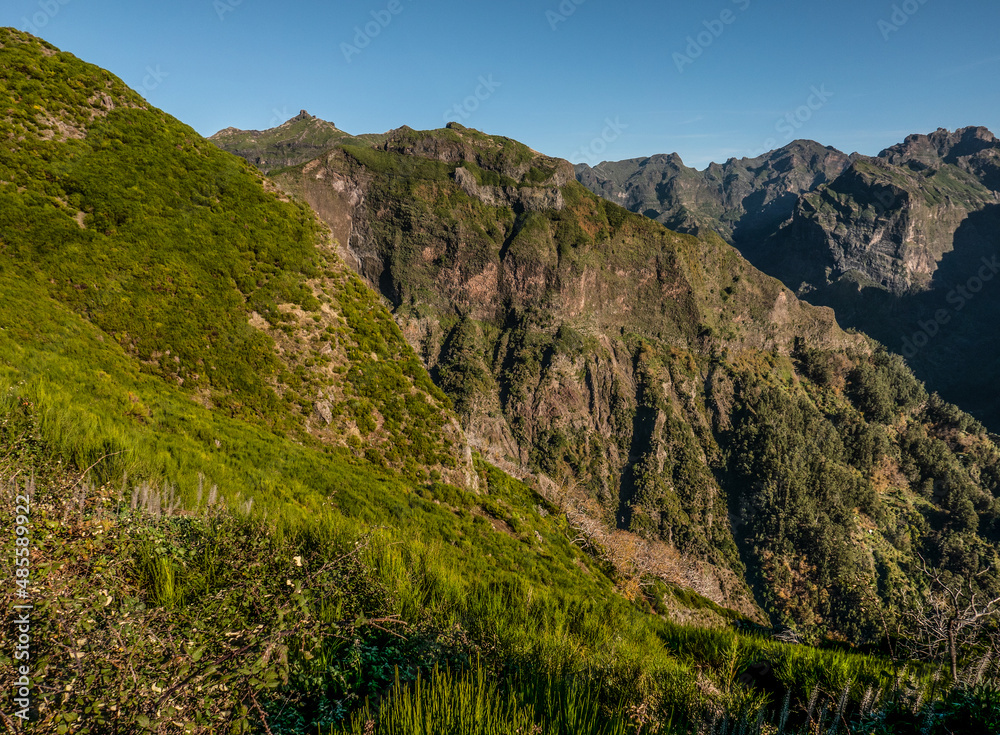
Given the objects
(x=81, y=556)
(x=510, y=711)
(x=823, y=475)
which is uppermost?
(x=81, y=556)

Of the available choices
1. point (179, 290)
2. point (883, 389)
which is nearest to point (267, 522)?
point (179, 290)

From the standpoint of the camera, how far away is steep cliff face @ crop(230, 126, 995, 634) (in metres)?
113

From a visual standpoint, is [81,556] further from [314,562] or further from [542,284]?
[542,284]

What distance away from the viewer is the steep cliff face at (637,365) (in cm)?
11319

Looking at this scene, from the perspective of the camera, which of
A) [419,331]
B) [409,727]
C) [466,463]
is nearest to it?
[409,727]

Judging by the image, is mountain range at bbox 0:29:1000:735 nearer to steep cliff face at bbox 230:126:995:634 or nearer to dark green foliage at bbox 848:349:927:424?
steep cliff face at bbox 230:126:995:634

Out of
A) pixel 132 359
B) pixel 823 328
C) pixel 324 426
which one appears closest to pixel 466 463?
pixel 324 426

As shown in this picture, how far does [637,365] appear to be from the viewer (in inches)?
5477

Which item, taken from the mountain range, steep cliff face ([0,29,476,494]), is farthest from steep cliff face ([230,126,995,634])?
steep cliff face ([0,29,476,494])

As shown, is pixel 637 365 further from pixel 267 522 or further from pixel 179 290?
pixel 267 522

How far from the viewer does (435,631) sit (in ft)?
12.1

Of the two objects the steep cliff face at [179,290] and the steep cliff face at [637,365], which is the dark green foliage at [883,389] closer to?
the steep cliff face at [637,365]

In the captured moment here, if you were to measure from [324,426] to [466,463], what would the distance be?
6.77 m

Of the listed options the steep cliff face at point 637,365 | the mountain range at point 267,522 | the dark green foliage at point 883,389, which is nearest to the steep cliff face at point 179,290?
the mountain range at point 267,522
